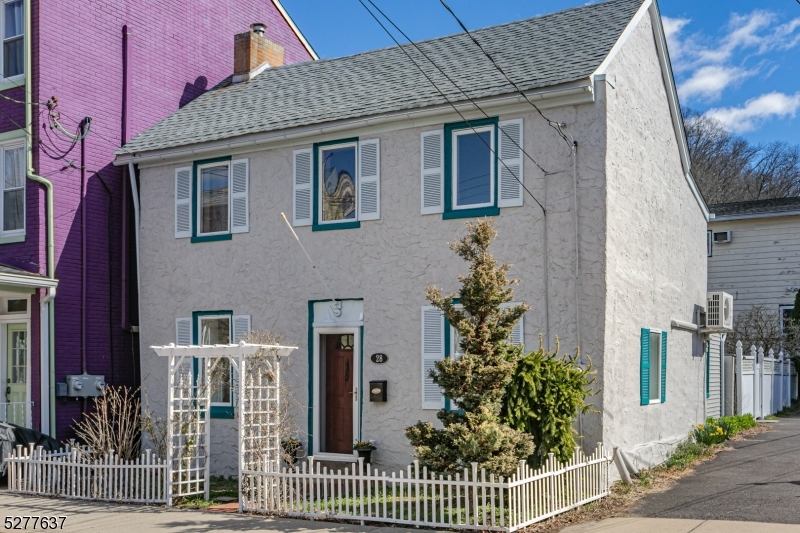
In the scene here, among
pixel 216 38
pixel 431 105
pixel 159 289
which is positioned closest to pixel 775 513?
pixel 431 105

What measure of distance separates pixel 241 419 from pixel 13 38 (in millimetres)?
9829

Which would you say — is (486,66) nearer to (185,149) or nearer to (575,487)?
(185,149)

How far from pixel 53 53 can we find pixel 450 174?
8.08 meters

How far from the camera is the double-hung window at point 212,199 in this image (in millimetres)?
16125

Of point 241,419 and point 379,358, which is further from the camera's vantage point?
point 379,358

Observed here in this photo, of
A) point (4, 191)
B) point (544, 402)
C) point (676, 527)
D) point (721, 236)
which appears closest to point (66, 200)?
point (4, 191)

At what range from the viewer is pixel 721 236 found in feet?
93.4

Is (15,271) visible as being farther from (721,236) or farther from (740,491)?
(721,236)

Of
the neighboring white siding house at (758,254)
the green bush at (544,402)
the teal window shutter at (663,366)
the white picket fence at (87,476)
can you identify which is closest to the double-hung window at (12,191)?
the white picket fence at (87,476)

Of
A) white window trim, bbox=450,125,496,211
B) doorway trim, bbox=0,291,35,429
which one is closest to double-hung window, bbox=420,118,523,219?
white window trim, bbox=450,125,496,211

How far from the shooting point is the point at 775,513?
1075cm

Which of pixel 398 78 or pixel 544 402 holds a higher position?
pixel 398 78

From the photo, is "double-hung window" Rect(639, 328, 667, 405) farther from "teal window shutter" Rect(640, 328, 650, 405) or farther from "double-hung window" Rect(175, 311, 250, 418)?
"double-hung window" Rect(175, 311, 250, 418)

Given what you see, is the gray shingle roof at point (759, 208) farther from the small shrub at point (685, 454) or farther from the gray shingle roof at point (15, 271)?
the gray shingle roof at point (15, 271)
